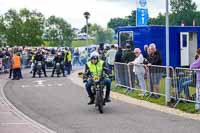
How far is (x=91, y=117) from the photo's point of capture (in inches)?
574

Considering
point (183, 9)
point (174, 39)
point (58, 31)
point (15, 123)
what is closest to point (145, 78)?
point (15, 123)

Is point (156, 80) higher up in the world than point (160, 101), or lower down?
higher up

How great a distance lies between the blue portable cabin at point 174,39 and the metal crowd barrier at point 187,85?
40.2 feet

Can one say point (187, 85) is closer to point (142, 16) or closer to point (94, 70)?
point (94, 70)

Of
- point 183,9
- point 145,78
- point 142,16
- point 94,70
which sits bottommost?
point 145,78

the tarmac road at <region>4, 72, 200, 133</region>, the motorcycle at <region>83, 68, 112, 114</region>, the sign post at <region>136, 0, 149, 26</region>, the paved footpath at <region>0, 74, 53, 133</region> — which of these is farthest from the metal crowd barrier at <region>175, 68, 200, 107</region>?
the sign post at <region>136, 0, 149, 26</region>

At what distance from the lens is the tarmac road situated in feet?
40.8

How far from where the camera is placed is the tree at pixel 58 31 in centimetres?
8231

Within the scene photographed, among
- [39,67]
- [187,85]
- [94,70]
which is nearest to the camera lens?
[187,85]

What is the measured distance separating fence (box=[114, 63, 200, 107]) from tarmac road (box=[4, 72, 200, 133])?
1107 millimetres

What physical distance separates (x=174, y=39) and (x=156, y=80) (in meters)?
11.8

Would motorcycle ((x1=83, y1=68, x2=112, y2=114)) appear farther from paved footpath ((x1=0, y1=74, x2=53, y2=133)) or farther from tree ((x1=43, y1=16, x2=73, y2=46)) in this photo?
tree ((x1=43, y1=16, x2=73, y2=46))

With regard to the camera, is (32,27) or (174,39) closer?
(174,39)

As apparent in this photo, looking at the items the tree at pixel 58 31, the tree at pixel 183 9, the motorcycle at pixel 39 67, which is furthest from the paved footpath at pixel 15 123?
the tree at pixel 183 9
